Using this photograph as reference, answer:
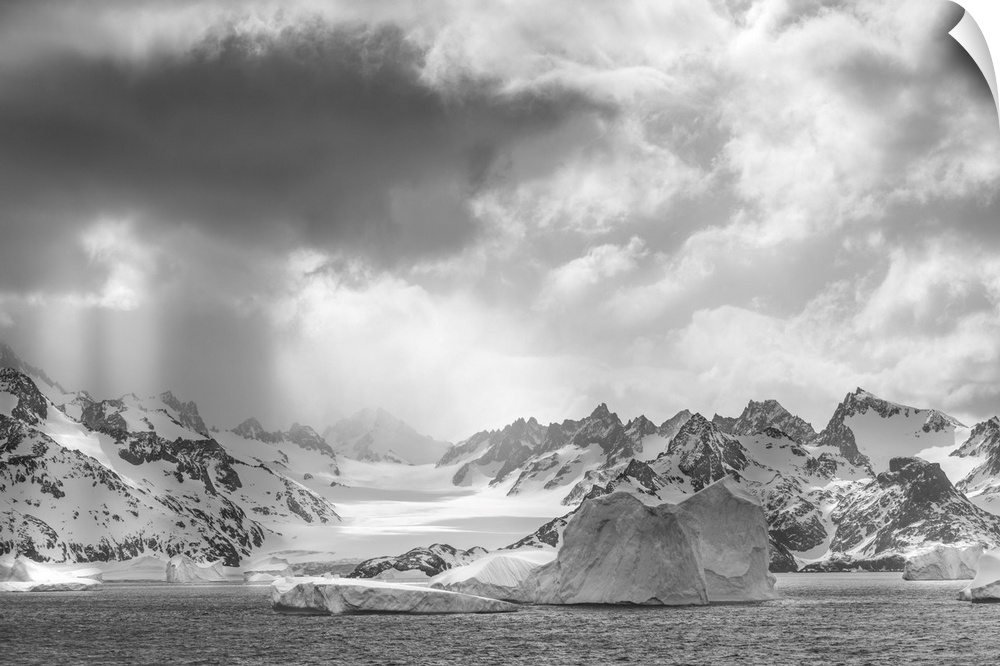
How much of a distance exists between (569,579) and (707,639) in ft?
98.5

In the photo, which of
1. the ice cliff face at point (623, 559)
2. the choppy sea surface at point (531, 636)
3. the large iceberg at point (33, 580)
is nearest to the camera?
the choppy sea surface at point (531, 636)

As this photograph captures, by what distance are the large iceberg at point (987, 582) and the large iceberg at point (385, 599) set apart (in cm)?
4563

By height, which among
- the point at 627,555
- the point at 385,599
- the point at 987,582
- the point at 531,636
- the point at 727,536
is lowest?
the point at 531,636

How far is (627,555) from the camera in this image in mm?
89062

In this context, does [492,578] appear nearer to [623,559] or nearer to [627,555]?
[623,559]

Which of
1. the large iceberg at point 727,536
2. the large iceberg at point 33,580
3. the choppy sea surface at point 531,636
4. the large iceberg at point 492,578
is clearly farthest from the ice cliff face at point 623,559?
the large iceberg at point 33,580

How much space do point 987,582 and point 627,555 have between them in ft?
120

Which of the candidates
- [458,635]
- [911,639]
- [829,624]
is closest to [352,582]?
[458,635]

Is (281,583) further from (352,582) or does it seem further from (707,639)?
(707,639)

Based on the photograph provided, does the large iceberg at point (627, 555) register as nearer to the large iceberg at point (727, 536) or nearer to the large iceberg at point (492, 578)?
the large iceberg at point (492, 578)

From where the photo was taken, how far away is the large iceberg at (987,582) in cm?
9619

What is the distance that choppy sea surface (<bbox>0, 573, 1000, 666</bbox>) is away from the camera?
178 feet

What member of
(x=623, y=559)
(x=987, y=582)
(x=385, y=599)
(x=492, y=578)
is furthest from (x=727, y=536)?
(x=385, y=599)

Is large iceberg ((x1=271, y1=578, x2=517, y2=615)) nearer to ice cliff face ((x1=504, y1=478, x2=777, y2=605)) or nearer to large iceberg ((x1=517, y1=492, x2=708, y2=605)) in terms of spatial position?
ice cliff face ((x1=504, y1=478, x2=777, y2=605))
